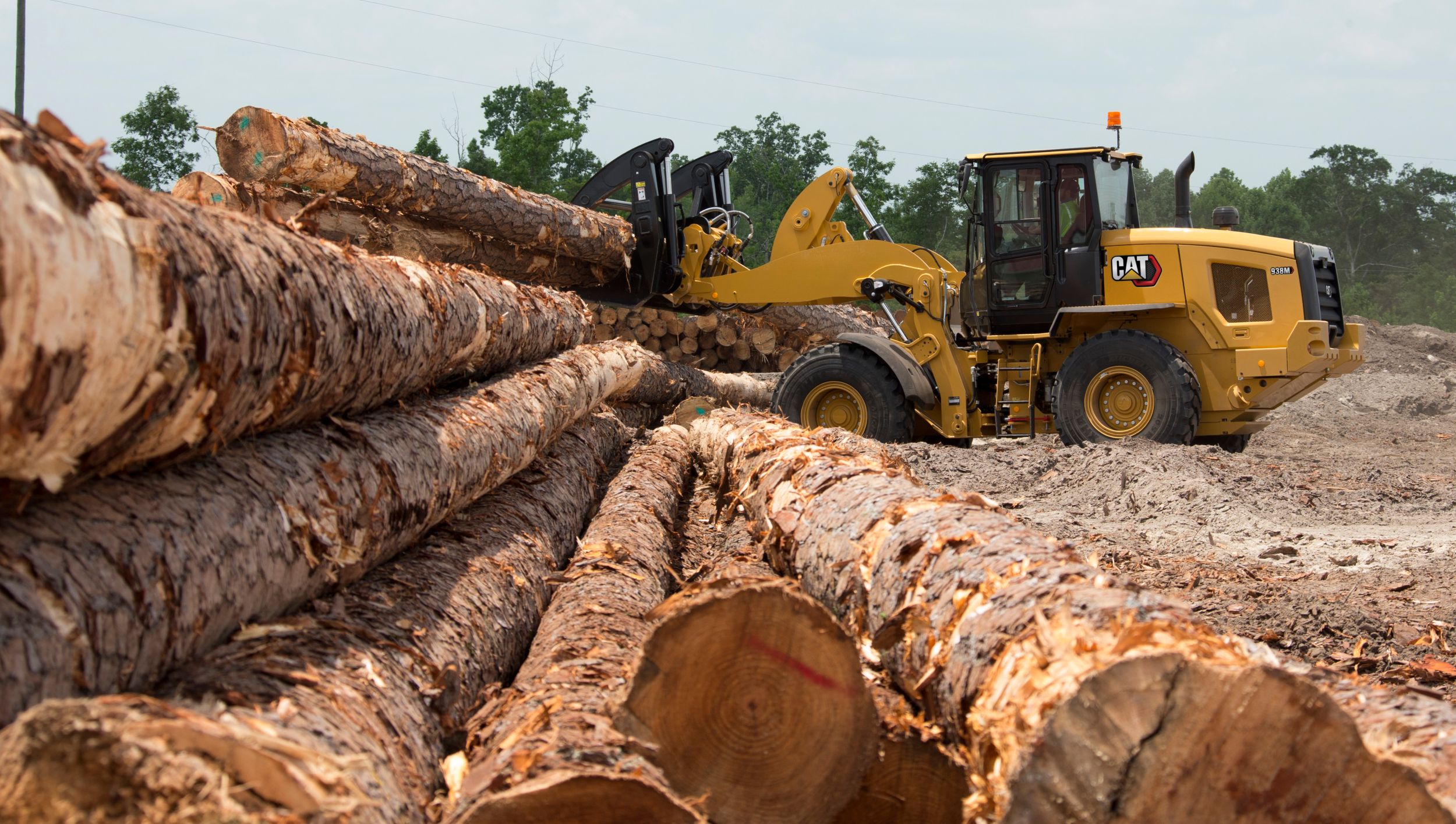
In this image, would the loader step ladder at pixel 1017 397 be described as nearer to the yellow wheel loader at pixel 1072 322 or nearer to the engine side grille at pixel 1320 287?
the yellow wheel loader at pixel 1072 322

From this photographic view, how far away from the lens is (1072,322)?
9383 mm

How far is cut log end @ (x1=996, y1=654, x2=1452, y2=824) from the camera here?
6.03ft

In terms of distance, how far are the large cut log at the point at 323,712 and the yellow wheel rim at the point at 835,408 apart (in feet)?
18.3

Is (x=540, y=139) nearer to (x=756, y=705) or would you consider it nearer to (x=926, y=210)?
(x=926, y=210)

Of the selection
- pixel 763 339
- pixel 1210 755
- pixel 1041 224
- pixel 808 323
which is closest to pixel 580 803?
pixel 1210 755

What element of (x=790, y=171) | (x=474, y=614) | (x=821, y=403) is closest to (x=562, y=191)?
(x=790, y=171)

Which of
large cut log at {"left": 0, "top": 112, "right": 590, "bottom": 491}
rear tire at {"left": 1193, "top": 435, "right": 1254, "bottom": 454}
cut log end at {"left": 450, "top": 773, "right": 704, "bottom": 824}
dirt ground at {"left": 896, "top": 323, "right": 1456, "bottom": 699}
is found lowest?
dirt ground at {"left": 896, "top": 323, "right": 1456, "bottom": 699}

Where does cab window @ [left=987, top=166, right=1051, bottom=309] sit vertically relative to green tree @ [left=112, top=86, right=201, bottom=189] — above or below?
below

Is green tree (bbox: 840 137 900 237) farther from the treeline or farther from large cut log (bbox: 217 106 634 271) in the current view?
large cut log (bbox: 217 106 634 271)

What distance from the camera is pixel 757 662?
2416mm

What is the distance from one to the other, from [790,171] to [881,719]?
48.0 m

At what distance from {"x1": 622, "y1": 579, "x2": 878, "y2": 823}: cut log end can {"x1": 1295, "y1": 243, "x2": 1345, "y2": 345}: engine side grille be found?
25.3ft

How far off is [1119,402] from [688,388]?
4.37 metres

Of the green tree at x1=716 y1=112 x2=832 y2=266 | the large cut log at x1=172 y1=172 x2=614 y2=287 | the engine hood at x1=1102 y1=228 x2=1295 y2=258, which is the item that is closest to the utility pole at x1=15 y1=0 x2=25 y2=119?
the large cut log at x1=172 y1=172 x2=614 y2=287
